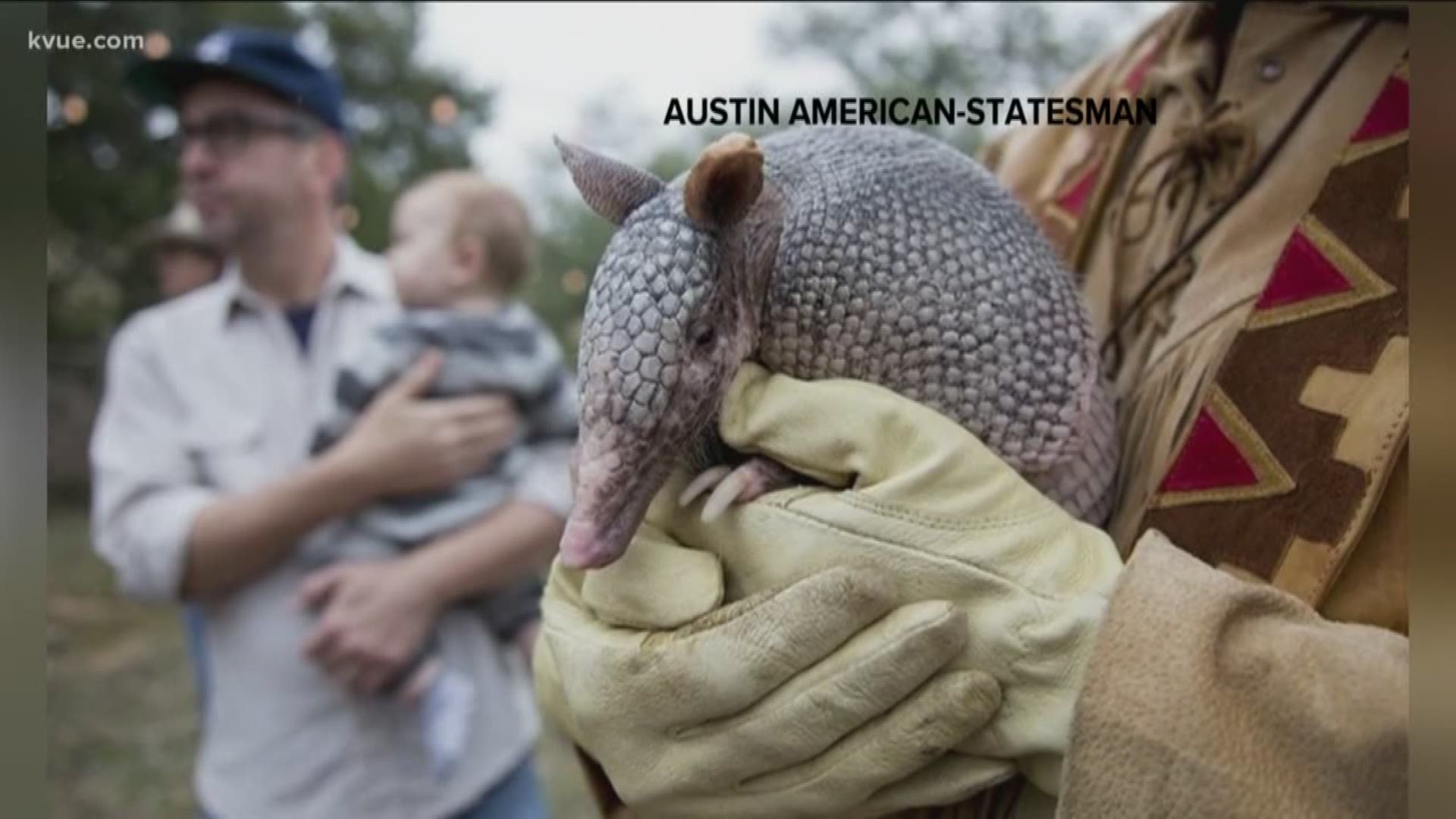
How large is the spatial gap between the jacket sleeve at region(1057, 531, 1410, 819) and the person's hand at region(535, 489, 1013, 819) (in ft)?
0.22

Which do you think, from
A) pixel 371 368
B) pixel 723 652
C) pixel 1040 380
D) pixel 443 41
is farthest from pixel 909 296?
pixel 443 41

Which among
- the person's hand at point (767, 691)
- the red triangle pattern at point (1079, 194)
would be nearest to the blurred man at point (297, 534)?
the red triangle pattern at point (1079, 194)

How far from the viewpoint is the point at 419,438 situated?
6.64 feet

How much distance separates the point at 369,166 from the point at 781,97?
1135 millimetres

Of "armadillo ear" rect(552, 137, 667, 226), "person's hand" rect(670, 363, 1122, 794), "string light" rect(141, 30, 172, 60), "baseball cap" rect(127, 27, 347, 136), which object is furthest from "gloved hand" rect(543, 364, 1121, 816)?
"string light" rect(141, 30, 172, 60)

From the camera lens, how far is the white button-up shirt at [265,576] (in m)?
2.02

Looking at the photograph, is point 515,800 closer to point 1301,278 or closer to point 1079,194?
point 1079,194

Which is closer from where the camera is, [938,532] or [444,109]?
[938,532]

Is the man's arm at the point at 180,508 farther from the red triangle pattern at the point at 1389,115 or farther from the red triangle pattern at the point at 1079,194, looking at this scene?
the red triangle pattern at the point at 1389,115

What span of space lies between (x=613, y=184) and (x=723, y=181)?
70 millimetres

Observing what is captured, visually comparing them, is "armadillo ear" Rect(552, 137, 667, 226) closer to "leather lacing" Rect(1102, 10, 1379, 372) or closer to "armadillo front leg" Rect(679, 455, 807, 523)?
"armadillo front leg" Rect(679, 455, 807, 523)

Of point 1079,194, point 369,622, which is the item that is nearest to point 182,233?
point 369,622

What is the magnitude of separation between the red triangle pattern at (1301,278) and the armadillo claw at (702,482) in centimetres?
34

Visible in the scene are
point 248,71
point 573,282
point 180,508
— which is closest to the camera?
point 573,282
